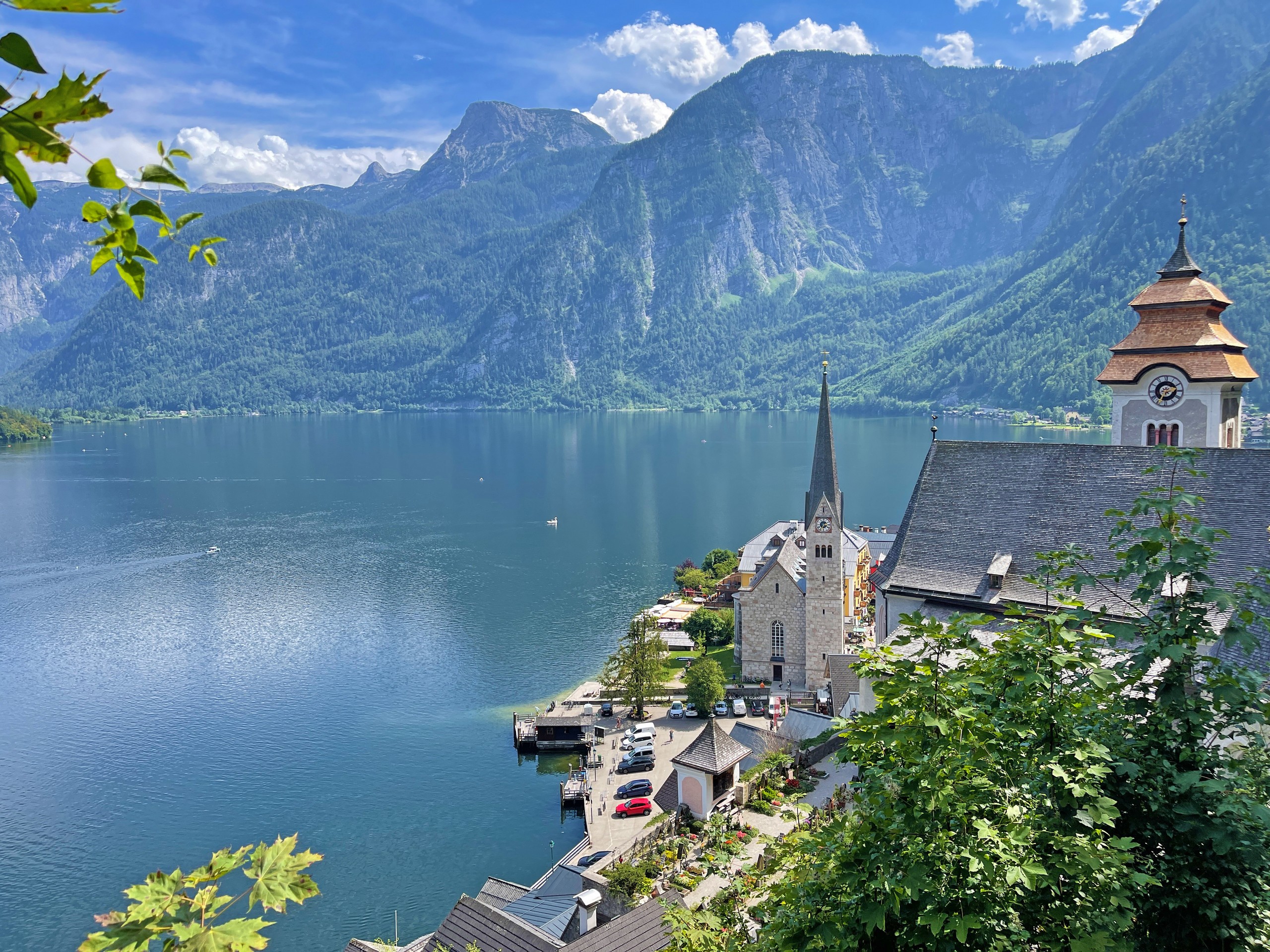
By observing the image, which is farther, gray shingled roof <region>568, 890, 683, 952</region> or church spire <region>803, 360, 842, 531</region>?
church spire <region>803, 360, 842, 531</region>

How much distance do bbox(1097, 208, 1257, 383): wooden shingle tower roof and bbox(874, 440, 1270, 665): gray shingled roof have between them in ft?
29.8

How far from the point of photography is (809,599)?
4769cm

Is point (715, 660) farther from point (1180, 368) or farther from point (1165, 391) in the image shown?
point (1180, 368)

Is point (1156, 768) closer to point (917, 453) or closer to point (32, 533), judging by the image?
point (32, 533)

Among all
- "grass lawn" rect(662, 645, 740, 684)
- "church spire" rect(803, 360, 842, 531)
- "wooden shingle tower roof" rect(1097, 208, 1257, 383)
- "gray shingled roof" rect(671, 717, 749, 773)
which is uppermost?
"wooden shingle tower roof" rect(1097, 208, 1257, 383)

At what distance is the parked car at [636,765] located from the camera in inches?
1642

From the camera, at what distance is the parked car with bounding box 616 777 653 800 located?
129ft

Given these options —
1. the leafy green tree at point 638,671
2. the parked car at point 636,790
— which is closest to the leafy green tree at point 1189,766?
the parked car at point 636,790

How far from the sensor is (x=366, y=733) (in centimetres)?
4900

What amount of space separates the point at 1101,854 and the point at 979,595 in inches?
795

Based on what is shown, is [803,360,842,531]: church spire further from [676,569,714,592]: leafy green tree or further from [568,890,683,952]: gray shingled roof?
[568,890,683,952]: gray shingled roof

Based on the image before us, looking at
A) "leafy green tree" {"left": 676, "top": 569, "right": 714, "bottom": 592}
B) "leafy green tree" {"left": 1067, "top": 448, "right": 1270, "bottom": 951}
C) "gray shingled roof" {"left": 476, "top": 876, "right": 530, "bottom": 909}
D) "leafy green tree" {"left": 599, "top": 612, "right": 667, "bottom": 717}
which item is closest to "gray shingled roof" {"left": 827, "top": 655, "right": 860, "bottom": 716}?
"leafy green tree" {"left": 599, "top": 612, "right": 667, "bottom": 717}

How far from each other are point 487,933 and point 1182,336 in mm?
30499

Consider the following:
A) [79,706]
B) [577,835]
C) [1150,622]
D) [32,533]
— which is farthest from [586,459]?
[1150,622]
